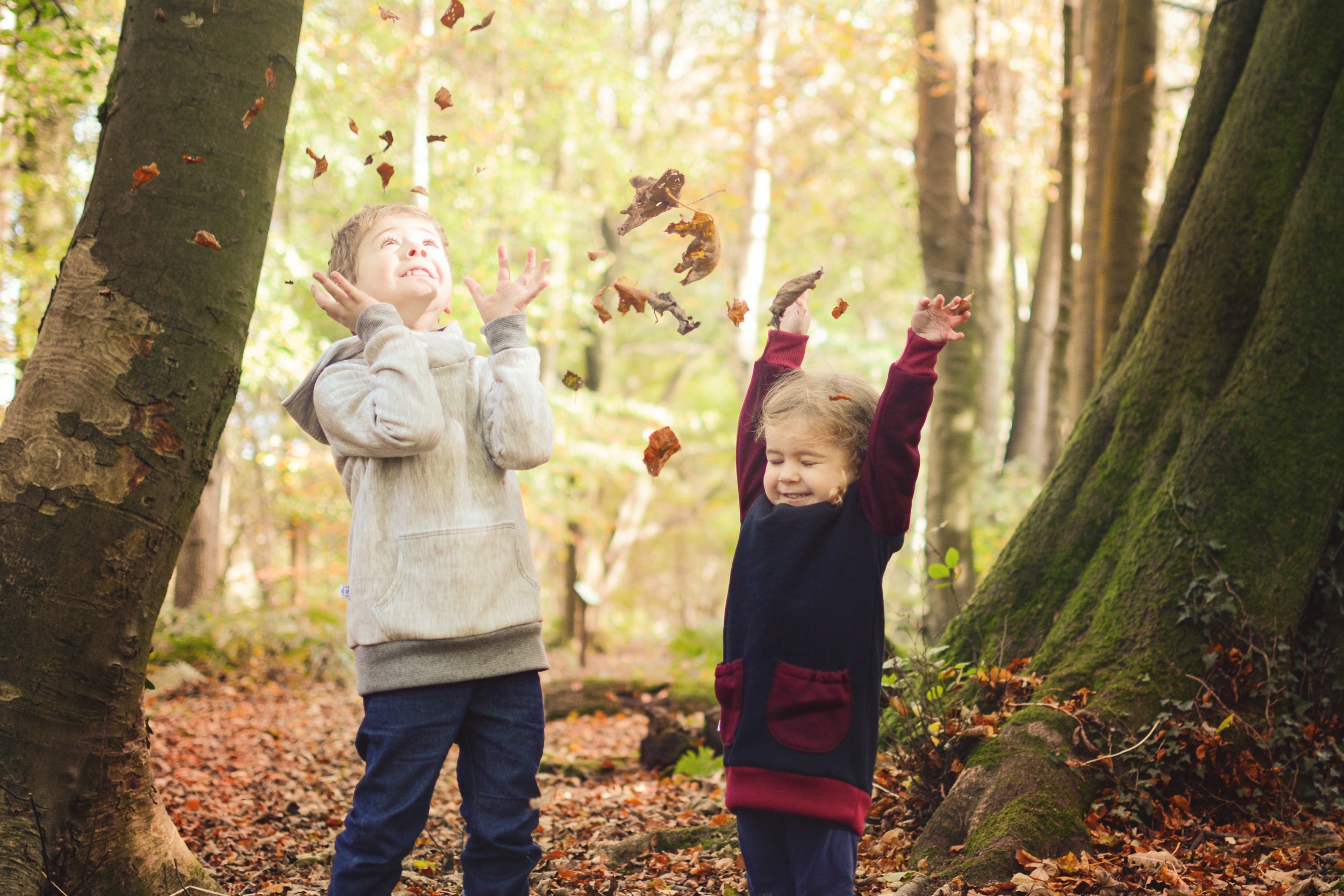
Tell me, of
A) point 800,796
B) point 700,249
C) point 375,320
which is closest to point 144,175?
point 375,320

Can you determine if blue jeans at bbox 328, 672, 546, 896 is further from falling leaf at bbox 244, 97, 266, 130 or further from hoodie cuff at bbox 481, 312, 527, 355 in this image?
falling leaf at bbox 244, 97, 266, 130

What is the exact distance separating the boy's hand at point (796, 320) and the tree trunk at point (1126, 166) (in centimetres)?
447

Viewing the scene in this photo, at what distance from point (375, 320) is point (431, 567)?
2.13ft

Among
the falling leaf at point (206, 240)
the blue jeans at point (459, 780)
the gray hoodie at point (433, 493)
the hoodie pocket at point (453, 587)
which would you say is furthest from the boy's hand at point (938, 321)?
the falling leaf at point (206, 240)

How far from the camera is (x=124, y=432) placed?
8.46ft

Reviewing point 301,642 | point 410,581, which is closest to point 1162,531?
point 410,581

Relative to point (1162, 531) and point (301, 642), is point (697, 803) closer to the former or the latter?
point (1162, 531)

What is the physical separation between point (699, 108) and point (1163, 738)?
59.8 feet

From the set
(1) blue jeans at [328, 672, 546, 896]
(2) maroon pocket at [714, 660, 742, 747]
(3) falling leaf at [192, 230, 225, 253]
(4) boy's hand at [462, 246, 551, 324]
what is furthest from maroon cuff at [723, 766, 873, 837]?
(3) falling leaf at [192, 230, 225, 253]

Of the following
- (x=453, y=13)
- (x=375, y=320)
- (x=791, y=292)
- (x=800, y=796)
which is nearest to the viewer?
(x=800, y=796)

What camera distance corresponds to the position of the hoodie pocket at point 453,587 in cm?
235

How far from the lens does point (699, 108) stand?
1964cm

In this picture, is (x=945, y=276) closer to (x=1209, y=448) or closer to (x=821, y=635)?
(x=1209, y=448)

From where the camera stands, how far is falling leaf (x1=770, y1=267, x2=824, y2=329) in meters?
2.56
